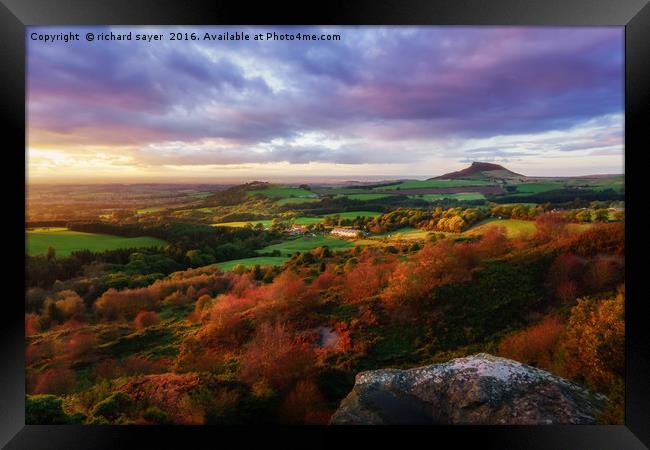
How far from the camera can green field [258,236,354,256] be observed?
3615mm

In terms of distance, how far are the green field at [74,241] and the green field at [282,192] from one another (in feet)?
4.06

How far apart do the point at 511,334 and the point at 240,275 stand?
3.05 m

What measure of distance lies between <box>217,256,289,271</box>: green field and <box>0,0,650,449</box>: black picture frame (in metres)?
1.68

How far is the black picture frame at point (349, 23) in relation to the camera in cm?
284

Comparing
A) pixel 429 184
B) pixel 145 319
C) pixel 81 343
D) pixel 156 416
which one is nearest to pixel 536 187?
pixel 429 184

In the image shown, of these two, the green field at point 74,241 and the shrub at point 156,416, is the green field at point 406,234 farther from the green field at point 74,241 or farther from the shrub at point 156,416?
the shrub at point 156,416

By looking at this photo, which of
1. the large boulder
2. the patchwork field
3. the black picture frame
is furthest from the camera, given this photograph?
the patchwork field

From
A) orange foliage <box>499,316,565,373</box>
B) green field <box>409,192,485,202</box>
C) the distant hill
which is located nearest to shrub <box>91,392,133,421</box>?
green field <box>409,192,485,202</box>

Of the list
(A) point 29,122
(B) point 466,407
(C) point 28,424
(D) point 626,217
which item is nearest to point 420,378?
(B) point 466,407

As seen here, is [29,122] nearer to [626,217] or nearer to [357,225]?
[357,225]

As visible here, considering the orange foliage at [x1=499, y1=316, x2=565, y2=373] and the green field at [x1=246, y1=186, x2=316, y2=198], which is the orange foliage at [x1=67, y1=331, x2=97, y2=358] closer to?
the green field at [x1=246, y1=186, x2=316, y2=198]

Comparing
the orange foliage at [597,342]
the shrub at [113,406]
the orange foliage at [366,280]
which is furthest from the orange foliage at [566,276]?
the shrub at [113,406]

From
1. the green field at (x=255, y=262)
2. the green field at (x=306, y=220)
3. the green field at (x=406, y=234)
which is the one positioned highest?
the green field at (x=306, y=220)

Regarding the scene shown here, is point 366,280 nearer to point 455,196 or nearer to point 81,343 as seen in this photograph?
point 455,196
